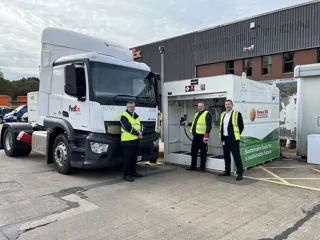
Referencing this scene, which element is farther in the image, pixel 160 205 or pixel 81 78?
pixel 81 78

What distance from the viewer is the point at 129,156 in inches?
249

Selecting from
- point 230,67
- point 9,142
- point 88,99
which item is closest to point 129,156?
point 88,99

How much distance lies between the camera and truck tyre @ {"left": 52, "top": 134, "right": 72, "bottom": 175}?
671cm

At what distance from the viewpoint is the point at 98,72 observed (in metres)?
6.18

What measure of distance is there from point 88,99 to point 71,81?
23.9 inches

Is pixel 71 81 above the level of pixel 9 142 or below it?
above

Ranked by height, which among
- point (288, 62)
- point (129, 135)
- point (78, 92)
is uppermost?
point (288, 62)

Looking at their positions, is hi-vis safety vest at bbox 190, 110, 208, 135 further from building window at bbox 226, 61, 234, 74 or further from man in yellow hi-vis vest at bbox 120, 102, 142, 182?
building window at bbox 226, 61, 234, 74

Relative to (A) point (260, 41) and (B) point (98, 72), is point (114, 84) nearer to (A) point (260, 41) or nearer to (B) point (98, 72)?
(B) point (98, 72)

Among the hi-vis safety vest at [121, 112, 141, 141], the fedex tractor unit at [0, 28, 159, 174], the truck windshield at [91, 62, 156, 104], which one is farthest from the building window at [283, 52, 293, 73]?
the hi-vis safety vest at [121, 112, 141, 141]

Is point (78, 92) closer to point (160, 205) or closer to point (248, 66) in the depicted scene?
point (160, 205)

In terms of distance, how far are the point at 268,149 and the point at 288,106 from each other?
5147 millimetres

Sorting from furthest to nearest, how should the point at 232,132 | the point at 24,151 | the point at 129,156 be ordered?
the point at 24,151, the point at 232,132, the point at 129,156

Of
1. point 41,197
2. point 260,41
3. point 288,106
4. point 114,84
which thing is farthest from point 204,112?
point 260,41
